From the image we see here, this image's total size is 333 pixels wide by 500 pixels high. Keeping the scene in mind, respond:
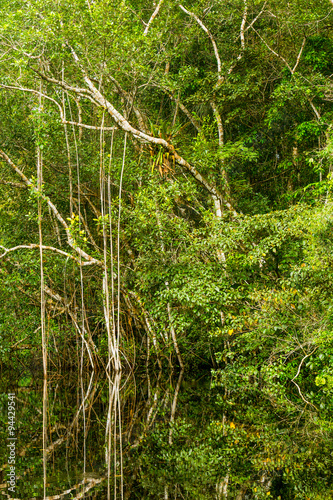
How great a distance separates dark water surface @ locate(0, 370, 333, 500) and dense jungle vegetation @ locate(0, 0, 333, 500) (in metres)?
0.04

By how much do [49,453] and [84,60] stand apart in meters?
5.78

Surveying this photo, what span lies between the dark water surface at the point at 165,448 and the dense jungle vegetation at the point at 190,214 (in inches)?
1.7

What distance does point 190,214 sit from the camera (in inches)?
449

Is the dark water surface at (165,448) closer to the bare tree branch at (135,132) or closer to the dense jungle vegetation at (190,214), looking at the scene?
the dense jungle vegetation at (190,214)

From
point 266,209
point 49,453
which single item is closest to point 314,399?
point 49,453

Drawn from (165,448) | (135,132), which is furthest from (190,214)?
(165,448)

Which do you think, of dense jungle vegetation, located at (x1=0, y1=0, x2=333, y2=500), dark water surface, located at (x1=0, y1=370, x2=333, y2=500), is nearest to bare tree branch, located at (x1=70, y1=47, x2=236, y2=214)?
dense jungle vegetation, located at (x1=0, y1=0, x2=333, y2=500)

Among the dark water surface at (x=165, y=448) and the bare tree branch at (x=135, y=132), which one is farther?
the bare tree branch at (x=135, y=132)

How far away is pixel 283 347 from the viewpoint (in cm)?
684

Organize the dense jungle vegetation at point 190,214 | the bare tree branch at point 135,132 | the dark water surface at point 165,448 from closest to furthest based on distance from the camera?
the dark water surface at point 165,448 → the dense jungle vegetation at point 190,214 → the bare tree branch at point 135,132

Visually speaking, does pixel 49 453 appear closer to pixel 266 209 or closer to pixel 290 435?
pixel 290 435

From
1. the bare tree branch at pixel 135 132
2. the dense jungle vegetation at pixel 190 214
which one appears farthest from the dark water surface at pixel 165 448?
the bare tree branch at pixel 135 132

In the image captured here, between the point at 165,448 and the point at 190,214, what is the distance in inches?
268

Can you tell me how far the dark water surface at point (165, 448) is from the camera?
13.1 ft
